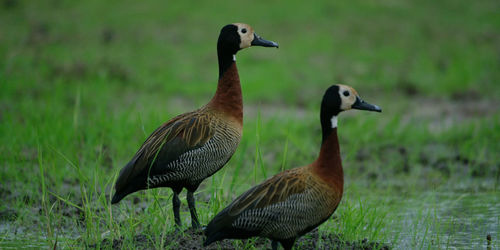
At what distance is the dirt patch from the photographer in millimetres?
4934

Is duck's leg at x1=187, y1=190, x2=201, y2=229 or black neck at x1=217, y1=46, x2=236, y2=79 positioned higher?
black neck at x1=217, y1=46, x2=236, y2=79

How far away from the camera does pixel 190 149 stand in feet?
16.8

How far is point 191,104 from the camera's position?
11.1 meters

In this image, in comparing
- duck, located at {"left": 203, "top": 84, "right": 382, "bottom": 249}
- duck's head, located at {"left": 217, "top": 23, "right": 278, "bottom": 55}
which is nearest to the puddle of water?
duck, located at {"left": 203, "top": 84, "right": 382, "bottom": 249}

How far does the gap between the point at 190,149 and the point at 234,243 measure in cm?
85

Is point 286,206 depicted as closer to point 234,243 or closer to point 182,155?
point 234,243

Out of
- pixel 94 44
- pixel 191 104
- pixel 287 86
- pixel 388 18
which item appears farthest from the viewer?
pixel 388 18

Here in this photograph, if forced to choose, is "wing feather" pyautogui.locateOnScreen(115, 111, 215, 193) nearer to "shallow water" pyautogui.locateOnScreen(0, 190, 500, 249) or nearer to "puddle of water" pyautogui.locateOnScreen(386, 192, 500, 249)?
"shallow water" pyautogui.locateOnScreen(0, 190, 500, 249)

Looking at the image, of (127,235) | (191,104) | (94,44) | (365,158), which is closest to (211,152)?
(127,235)

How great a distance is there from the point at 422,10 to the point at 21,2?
10783mm

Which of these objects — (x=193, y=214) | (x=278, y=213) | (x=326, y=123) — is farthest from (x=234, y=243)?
(x=326, y=123)

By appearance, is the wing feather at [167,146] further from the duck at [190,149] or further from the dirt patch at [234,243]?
the dirt patch at [234,243]

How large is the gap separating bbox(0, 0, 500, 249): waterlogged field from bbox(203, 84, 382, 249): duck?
588 mm

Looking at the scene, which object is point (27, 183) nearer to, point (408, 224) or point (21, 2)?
point (408, 224)
